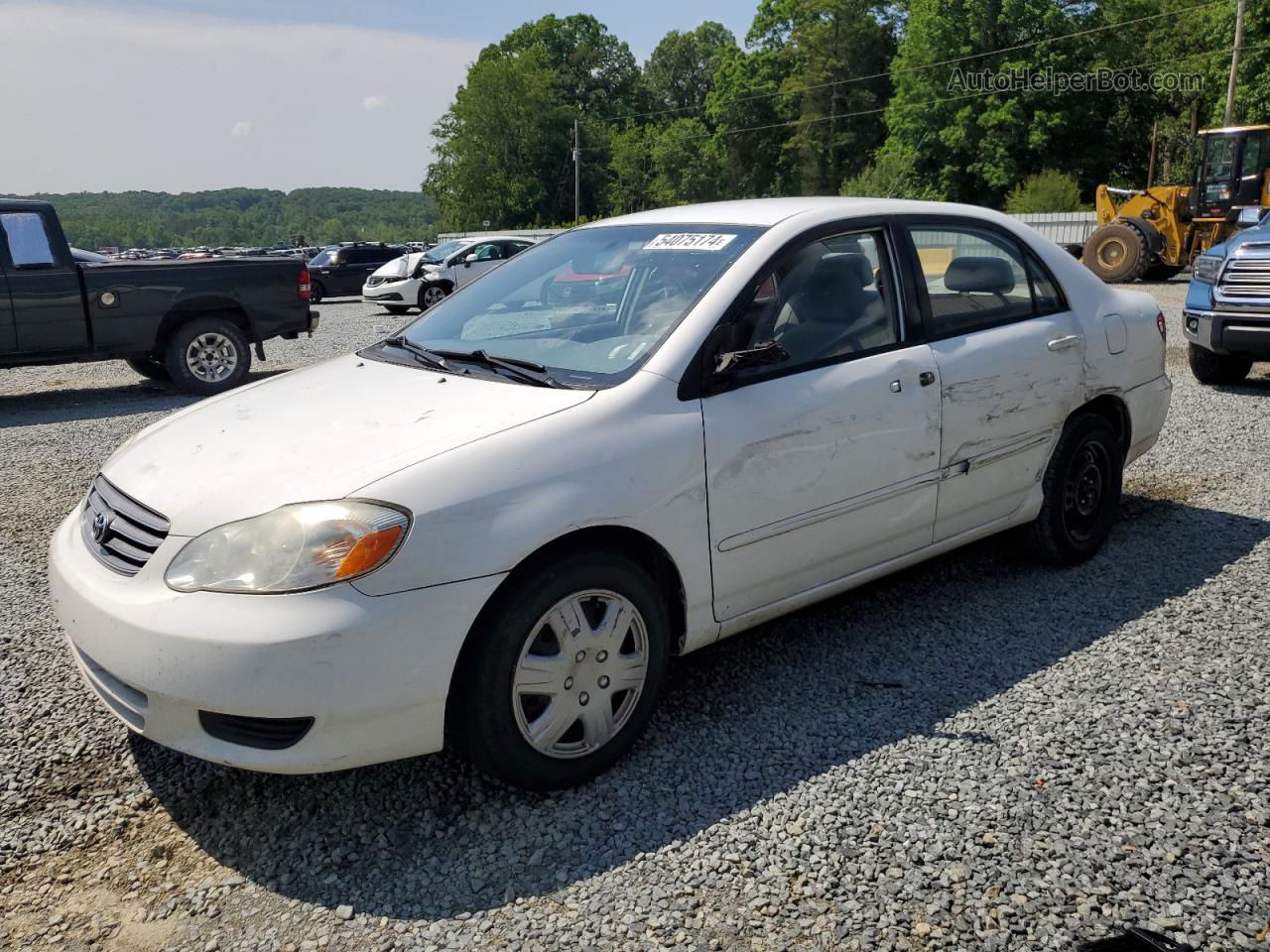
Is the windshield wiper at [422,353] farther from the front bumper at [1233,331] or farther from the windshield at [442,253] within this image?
the windshield at [442,253]

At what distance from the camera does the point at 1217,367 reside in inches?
377

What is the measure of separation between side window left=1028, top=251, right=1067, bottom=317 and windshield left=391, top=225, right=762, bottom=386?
5.16 ft

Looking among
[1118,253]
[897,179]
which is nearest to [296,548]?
[1118,253]

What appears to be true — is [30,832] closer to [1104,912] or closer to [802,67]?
[1104,912]

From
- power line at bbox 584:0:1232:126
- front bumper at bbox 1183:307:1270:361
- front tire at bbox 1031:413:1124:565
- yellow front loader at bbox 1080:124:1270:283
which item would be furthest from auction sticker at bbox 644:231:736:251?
power line at bbox 584:0:1232:126

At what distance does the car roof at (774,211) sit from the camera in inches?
153

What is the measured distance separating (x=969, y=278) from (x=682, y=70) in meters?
103

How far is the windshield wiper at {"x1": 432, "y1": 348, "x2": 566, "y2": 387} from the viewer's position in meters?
3.35

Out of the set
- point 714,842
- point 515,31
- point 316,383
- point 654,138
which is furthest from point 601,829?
point 515,31

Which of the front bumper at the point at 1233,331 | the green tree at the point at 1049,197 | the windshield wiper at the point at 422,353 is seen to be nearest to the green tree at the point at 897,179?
the green tree at the point at 1049,197

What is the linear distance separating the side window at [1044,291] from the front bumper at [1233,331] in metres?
5.08

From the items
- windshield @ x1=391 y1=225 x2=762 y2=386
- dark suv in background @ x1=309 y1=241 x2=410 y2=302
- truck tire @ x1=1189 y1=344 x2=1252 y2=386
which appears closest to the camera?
windshield @ x1=391 y1=225 x2=762 y2=386

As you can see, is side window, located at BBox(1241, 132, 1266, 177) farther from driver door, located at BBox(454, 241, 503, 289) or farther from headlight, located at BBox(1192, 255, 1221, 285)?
driver door, located at BBox(454, 241, 503, 289)

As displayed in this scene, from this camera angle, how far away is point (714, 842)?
9.30ft
